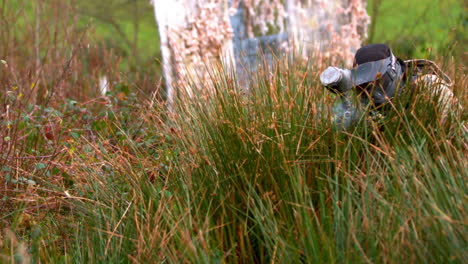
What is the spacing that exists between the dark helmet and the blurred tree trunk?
191cm

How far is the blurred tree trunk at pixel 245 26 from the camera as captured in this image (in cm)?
523

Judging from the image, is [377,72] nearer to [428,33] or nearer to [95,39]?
[95,39]

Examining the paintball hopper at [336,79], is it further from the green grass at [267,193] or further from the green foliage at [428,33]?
the green foliage at [428,33]

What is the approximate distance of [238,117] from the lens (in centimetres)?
296

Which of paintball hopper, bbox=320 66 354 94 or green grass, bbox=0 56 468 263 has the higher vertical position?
paintball hopper, bbox=320 66 354 94

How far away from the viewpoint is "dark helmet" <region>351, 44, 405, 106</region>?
300 centimetres

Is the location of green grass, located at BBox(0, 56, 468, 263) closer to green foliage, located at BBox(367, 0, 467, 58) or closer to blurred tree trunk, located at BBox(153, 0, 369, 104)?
green foliage, located at BBox(367, 0, 467, 58)

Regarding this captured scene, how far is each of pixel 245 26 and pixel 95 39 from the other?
52.2 inches

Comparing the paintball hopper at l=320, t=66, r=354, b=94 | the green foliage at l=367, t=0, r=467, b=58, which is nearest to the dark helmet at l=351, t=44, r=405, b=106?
the paintball hopper at l=320, t=66, r=354, b=94

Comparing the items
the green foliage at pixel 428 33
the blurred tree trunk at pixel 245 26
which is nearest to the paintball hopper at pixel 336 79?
the green foliage at pixel 428 33

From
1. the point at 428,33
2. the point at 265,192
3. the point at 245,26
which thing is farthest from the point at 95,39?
the point at 265,192

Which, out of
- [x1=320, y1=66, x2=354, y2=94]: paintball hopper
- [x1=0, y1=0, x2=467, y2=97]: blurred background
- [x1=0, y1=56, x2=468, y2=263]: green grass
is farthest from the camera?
[x1=0, y1=0, x2=467, y2=97]: blurred background

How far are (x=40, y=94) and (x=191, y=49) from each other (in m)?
1.40

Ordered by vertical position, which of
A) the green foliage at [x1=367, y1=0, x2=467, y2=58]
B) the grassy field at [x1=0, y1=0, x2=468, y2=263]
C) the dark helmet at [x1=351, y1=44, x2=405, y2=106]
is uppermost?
the dark helmet at [x1=351, y1=44, x2=405, y2=106]
